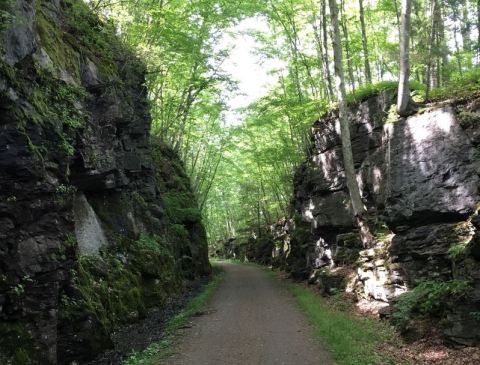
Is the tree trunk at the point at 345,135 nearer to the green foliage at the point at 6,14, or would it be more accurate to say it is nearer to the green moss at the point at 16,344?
the green foliage at the point at 6,14

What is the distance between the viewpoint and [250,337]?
29.2 feet

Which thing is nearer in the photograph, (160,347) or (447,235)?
(160,347)

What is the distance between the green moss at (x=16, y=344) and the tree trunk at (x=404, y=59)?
10.4 m

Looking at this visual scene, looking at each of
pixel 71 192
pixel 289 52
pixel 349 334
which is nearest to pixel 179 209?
pixel 289 52

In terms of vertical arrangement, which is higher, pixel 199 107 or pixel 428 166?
pixel 199 107

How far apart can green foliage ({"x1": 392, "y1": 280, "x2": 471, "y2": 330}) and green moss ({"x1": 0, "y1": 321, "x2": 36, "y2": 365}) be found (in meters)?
6.62

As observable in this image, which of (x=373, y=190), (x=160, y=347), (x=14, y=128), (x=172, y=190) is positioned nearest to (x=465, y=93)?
(x=373, y=190)

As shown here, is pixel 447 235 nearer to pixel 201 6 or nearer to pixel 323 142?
pixel 323 142

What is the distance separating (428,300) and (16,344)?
283 inches

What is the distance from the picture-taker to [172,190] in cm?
2078

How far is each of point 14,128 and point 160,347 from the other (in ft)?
16.1

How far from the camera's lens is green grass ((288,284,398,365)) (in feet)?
22.7

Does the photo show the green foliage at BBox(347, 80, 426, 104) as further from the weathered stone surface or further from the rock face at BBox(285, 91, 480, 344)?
the weathered stone surface

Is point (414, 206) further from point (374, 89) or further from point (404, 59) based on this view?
point (374, 89)
